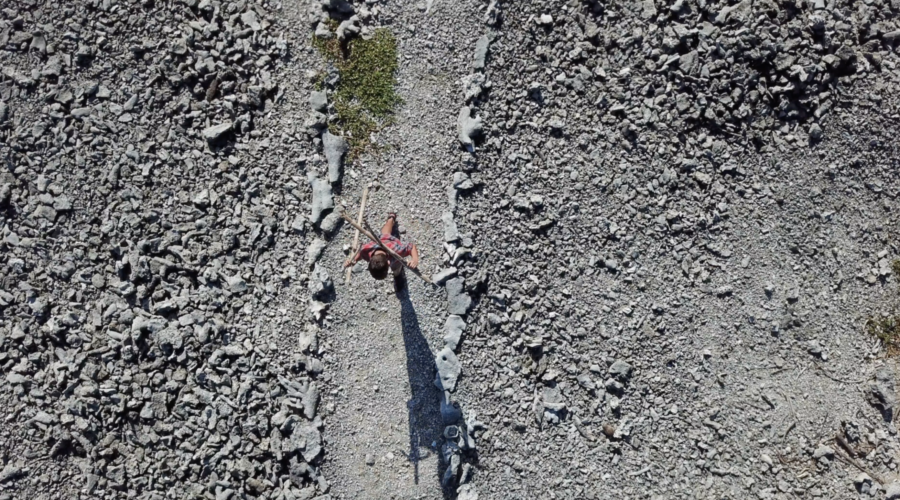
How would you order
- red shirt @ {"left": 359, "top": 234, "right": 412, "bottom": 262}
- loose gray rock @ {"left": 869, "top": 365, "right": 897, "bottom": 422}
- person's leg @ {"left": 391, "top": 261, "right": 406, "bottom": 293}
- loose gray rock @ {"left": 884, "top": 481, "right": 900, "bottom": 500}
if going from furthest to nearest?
loose gray rock @ {"left": 869, "top": 365, "right": 897, "bottom": 422}, loose gray rock @ {"left": 884, "top": 481, "right": 900, "bottom": 500}, person's leg @ {"left": 391, "top": 261, "right": 406, "bottom": 293}, red shirt @ {"left": 359, "top": 234, "right": 412, "bottom": 262}

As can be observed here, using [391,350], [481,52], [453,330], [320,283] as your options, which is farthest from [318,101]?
[453,330]

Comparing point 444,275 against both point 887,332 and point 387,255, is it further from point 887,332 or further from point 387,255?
point 887,332

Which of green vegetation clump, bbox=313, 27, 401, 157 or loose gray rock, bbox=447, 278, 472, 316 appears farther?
green vegetation clump, bbox=313, 27, 401, 157

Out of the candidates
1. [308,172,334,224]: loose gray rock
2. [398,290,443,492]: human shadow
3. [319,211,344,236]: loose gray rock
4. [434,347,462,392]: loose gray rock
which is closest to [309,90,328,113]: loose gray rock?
[308,172,334,224]: loose gray rock

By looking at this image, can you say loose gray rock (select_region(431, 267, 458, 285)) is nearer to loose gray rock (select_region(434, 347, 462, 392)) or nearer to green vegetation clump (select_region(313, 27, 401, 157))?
loose gray rock (select_region(434, 347, 462, 392))

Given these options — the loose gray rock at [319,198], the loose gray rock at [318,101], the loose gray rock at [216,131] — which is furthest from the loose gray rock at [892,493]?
the loose gray rock at [216,131]

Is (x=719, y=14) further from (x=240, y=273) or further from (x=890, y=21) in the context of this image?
(x=240, y=273)
